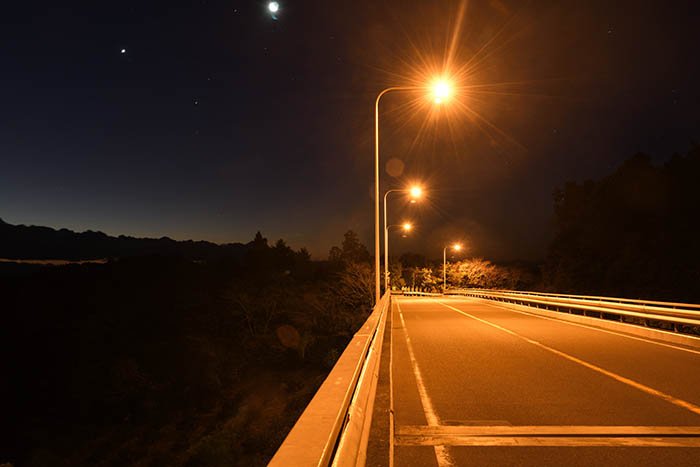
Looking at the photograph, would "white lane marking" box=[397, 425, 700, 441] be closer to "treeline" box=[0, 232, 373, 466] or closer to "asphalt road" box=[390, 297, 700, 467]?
"asphalt road" box=[390, 297, 700, 467]

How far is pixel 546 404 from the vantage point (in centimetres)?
627

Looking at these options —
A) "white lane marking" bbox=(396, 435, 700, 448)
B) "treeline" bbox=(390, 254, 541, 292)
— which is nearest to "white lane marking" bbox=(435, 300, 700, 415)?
"white lane marking" bbox=(396, 435, 700, 448)

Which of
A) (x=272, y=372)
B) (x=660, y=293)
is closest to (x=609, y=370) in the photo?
(x=660, y=293)

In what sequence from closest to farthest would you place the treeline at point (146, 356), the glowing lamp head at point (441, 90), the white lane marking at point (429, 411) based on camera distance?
the white lane marking at point (429, 411) < the glowing lamp head at point (441, 90) < the treeline at point (146, 356)

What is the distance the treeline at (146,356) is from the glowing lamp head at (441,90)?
25.0m

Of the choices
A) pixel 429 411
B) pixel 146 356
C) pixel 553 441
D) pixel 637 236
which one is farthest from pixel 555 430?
pixel 146 356

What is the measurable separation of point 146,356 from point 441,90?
54903 millimetres

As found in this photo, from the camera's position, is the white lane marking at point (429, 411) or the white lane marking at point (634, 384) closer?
the white lane marking at point (429, 411)

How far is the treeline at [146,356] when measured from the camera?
4581 centimetres

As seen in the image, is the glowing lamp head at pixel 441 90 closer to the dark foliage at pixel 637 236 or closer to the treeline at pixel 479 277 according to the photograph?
the dark foliage at pixel 637 236

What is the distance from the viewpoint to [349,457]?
3674mm

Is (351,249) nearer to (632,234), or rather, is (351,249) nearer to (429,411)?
(632,234)

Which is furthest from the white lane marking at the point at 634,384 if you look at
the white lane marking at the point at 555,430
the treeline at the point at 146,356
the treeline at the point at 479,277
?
the treeline at the point at 479,277

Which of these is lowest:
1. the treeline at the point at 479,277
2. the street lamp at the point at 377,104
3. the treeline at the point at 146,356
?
the treeline at the point at 146,356
